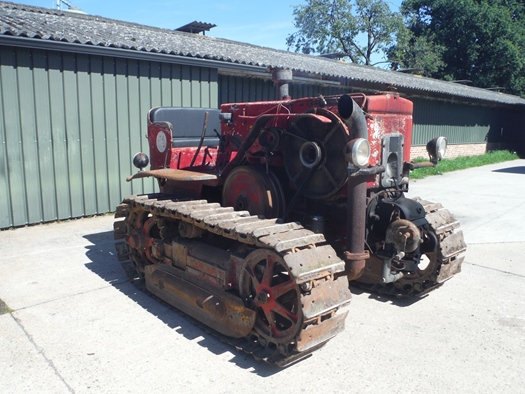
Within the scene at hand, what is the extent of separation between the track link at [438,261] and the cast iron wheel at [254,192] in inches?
60.0

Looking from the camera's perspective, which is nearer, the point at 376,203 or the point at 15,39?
the point at 376,203

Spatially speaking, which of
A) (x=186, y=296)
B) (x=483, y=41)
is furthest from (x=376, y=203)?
(x=483, y=41)

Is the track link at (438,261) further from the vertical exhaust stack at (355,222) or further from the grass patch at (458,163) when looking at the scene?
the grass patch at (458,163)

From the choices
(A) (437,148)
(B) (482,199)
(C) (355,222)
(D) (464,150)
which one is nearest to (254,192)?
(C) (355,222)

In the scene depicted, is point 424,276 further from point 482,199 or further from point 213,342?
point 482,199

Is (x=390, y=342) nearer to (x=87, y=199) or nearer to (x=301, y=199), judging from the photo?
(x=301, y=199)

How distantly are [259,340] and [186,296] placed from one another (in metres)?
0.88

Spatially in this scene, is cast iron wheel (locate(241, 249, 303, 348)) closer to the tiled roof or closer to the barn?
the barn

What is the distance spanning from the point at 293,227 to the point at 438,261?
5.63 feet

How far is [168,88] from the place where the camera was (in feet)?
29.7

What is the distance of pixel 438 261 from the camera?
4.56 metres

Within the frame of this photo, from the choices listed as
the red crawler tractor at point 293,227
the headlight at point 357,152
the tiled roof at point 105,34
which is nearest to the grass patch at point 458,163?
the tiled roof at point 105,34

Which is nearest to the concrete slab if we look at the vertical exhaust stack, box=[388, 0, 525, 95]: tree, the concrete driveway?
the concrete driveway

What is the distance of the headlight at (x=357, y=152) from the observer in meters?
3.45
